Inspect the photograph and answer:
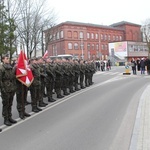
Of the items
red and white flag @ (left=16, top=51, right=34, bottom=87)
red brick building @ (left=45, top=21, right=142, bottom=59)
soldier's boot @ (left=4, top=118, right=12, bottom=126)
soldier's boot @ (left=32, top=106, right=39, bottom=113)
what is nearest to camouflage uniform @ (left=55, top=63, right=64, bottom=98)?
soldier's boot @ (left=32, top=106, right=39, bottom=113)

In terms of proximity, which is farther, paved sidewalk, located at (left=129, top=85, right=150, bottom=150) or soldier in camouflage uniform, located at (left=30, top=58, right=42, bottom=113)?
soldier in camouflage uniform, located at (left=30, top=58, right=42, bottom=113)

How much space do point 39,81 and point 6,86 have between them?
7.31 feet

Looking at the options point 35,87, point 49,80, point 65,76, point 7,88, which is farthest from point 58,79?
point 7,88

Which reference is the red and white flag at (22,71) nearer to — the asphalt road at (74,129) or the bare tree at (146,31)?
the asphalt road at (74,129)

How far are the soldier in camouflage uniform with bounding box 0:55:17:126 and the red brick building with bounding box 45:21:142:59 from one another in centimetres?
7249

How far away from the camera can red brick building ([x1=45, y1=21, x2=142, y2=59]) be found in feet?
288

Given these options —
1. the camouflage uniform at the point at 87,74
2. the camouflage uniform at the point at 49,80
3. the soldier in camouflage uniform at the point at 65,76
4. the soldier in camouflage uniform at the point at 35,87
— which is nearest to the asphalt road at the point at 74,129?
the soldier in camouflage uniform at the point at 35,87

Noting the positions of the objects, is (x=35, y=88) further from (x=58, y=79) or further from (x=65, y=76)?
(x=65, y=76)

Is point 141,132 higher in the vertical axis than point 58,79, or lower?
lower

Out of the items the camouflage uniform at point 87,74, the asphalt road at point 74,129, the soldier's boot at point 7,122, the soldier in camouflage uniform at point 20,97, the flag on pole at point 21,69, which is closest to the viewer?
the asphalt road at point 74,129

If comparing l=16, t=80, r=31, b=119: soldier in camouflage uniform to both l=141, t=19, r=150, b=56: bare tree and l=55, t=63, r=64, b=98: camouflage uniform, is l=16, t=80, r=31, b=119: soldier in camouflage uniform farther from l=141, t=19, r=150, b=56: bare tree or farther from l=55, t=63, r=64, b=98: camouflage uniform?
l=141, t=19, r=150, b=56: bare tree

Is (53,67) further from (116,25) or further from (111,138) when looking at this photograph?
(116,25)

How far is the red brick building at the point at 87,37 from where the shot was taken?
87.8 metres

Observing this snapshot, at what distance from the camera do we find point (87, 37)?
94688 millimetres
